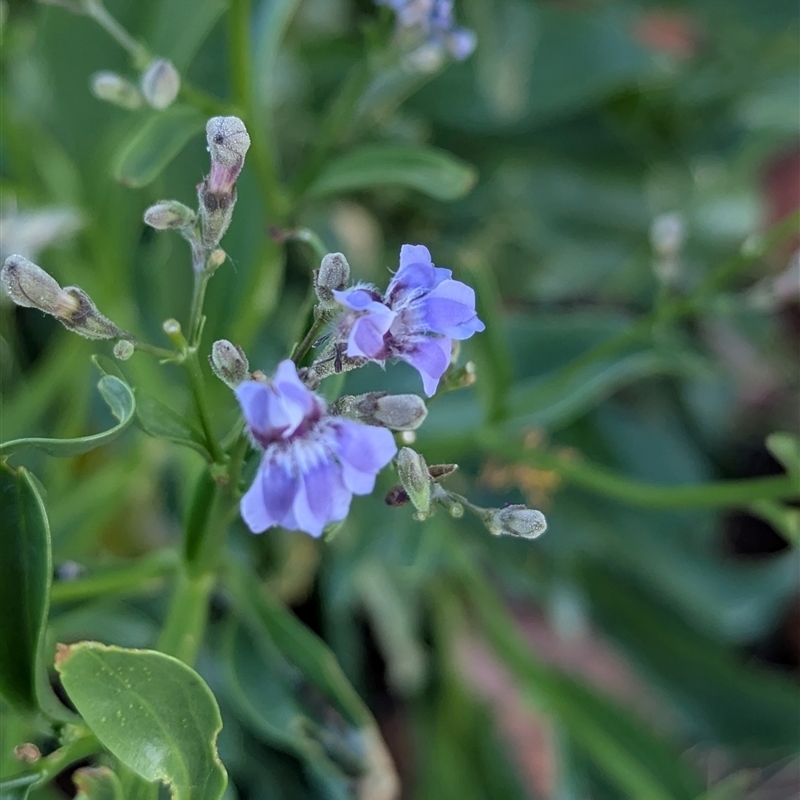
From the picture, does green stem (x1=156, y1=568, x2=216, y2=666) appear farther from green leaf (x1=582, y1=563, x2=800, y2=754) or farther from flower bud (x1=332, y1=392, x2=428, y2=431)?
green leaf (x1=582, y1=563, x2=800, y2=754)

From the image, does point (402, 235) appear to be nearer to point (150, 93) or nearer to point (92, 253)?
point (92, 253)

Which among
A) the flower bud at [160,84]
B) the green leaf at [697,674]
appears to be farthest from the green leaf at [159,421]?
the green leaf at [697,674]

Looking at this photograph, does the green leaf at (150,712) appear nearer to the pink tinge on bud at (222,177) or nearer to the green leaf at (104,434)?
the green leaf at (104,434)

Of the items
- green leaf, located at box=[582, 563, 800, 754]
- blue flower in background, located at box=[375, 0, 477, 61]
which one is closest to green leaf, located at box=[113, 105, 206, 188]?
blue flower in background, located at box=[375, 0, 477, 61]

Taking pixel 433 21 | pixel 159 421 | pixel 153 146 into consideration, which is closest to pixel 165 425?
pixel 159 421

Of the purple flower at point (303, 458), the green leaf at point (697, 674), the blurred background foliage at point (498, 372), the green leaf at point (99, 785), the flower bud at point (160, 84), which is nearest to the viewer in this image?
the purple flower at point (303, 458)

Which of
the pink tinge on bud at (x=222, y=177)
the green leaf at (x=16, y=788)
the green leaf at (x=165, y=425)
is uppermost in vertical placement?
the pink tinge on bud at (x=222, y=177)
